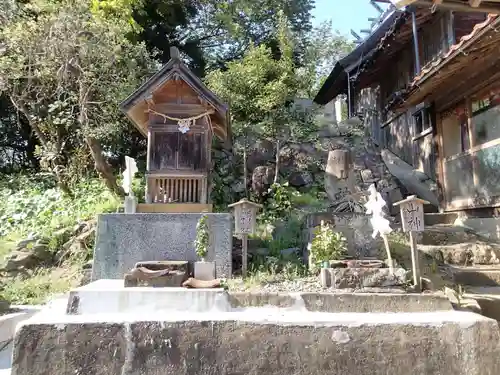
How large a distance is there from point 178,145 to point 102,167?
475cm

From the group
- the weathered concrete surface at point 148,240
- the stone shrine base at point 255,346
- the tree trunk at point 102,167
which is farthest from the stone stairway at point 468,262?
the tree trunk at point 102,167

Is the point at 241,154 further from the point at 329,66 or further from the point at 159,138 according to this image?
the point at 329,66

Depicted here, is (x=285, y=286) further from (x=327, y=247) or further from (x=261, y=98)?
(x=261, y=98)

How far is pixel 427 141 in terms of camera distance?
12672 mm

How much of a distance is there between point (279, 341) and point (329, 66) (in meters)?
22.5

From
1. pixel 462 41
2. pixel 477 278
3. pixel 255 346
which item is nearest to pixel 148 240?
pixel 255 346

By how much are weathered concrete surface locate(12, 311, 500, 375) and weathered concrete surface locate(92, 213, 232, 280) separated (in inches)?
126

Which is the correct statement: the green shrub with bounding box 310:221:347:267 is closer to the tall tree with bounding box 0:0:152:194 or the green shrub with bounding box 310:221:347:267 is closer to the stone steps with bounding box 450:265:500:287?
the stone steps with bounding box 450:265:500:287

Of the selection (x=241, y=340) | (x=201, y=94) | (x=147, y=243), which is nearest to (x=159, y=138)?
(x=201, y=94)

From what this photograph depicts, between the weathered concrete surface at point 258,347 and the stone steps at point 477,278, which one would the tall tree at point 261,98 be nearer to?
the stone steps at point 477,278

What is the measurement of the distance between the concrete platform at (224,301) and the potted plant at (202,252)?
35.8 inches

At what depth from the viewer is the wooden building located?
819 cm

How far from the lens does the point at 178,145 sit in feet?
28.3

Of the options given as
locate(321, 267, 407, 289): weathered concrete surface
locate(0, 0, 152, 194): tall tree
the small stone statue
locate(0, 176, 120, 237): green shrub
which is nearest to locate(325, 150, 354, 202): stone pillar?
the small stone statue
